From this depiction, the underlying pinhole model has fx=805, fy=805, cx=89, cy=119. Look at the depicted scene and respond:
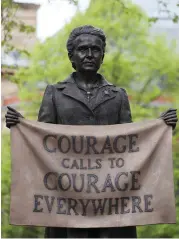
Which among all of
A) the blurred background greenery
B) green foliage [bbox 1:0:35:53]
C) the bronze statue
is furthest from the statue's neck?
the blurred background greenery

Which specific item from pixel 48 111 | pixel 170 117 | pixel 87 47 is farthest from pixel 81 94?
pixel 170 117

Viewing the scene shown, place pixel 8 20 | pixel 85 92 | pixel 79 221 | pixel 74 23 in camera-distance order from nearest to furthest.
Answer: pixel 79 221 < pixel 85 92 < pixel 8 20 < pixel 74 23

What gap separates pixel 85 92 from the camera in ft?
26.2

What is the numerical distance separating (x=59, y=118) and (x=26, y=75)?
Answer: 18.8 meters

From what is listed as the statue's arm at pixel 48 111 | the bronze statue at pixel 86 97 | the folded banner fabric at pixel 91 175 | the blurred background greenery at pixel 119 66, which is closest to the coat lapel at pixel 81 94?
the bronze statue at pixel 86 97

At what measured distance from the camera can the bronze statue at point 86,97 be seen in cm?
788

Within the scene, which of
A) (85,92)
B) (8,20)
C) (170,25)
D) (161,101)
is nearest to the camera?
(85,92)

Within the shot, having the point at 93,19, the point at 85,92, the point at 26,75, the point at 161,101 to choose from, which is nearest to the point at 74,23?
the point at 93,19

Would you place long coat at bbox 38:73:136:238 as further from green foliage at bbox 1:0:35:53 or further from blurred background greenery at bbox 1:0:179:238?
blurred background greenery at bbox 1:0:179:238

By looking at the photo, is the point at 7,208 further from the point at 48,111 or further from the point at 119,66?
the point at 48,111

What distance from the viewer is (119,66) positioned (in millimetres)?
24891

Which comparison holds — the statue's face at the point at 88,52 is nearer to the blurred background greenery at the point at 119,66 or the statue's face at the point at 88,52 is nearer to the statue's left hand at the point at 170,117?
the statue's left hand at the point at 170,117

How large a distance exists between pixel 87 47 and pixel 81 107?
1.94ft

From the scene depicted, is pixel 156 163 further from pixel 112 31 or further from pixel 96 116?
pixel 112 31
